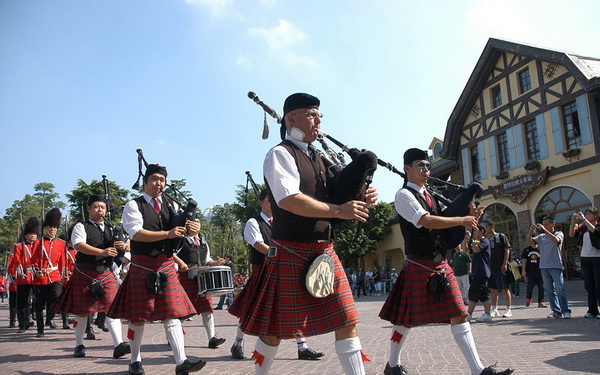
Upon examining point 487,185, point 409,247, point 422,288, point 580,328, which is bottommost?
point 580,328

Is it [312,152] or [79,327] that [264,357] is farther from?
[79,327]

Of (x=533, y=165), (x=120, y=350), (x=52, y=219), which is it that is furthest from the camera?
(x=533, y=165)

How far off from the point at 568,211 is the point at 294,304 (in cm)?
1848

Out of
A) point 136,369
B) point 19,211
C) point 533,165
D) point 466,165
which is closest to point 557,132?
point 533,165

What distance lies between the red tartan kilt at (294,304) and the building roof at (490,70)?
58.1ft

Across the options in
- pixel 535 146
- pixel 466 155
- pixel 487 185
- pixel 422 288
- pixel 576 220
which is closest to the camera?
pixel 422 288

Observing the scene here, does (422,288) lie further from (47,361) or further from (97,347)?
(97,347)

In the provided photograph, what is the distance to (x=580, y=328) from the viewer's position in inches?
272

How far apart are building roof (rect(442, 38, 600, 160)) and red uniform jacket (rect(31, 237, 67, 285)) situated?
17.4 meters

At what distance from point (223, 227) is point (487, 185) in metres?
30.3

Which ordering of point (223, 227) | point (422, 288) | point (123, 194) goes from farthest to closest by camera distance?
point (223, 227) → point (123, 194) → point (422, 288)

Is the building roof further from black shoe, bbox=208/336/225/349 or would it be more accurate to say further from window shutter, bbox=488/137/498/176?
black shoe, bbox=208/336/225/349

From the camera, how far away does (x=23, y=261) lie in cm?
886

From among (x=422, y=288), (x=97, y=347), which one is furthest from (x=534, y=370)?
(x=97, y=347)
